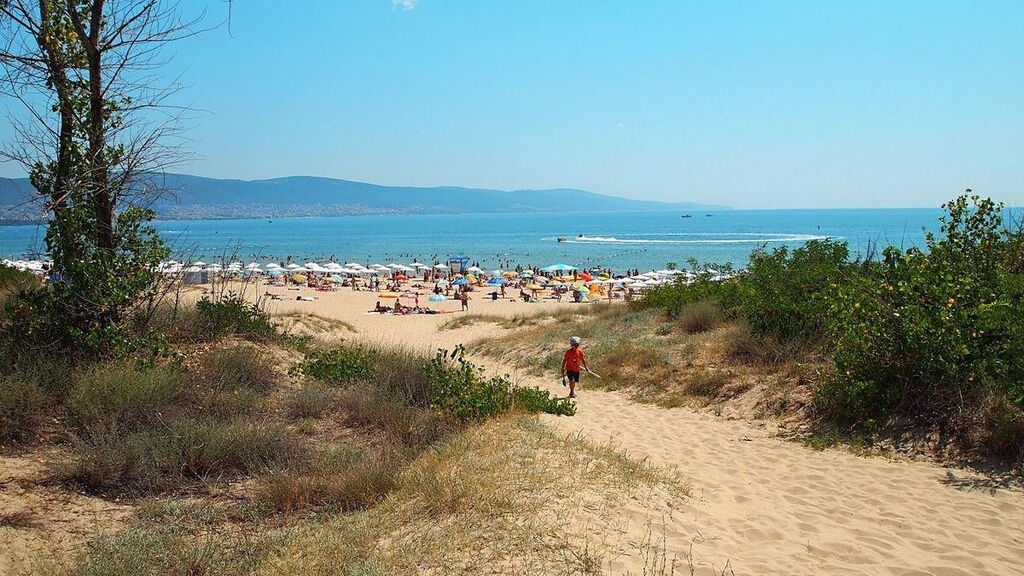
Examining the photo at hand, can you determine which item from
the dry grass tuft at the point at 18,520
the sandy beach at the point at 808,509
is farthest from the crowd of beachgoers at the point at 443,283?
the dry grass tuft at the point at 18,520

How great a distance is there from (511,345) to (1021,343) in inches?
422

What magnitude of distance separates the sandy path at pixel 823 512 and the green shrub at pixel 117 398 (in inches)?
153

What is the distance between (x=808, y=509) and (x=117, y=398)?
583cm

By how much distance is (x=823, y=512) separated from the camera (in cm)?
514

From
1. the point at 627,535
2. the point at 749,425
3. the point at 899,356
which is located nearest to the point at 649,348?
the point at 749,425

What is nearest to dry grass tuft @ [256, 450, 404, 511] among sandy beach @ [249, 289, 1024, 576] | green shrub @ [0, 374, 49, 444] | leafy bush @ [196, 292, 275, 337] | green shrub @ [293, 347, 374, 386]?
sandy beach @ [249, 289, 1024, 576]

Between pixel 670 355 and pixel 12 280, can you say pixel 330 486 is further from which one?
pixel 12 280

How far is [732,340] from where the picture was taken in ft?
35.7

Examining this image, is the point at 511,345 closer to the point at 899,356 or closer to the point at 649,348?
the point at 649,348

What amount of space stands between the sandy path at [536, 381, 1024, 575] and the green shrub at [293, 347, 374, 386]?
2297 mm

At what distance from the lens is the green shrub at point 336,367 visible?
764cm

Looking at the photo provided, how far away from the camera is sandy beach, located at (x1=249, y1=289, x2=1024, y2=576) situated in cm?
411

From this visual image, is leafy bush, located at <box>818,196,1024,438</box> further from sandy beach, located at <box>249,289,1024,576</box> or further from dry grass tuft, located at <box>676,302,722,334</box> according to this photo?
dry grass tuft, located at <box>676,302,722,334</box>

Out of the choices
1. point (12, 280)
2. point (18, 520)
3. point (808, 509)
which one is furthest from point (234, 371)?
point (12, 280)
